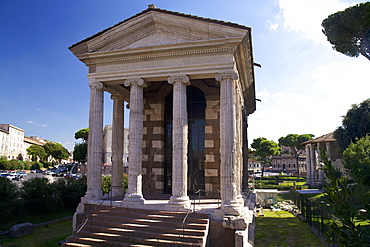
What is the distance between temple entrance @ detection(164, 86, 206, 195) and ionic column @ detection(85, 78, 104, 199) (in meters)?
4.15

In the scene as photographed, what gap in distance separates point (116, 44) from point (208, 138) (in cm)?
676

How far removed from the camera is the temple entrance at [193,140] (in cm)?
1448

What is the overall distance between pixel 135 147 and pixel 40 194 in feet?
25.3

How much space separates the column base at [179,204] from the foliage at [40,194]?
27.9 ft

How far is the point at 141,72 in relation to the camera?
12070mm

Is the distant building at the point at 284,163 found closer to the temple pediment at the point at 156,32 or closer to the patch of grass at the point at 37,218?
the patch of grass at the point at 37,218

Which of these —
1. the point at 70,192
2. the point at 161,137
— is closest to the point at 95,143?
the point at 161,137

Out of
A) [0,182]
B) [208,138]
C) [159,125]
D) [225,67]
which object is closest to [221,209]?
[208,138]

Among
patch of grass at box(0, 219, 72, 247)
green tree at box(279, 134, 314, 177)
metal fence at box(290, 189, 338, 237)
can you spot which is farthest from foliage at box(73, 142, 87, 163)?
metal fence at box(290, 189, 338, 237)

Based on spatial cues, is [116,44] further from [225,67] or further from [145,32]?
[225,67]

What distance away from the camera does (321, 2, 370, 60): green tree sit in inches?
754

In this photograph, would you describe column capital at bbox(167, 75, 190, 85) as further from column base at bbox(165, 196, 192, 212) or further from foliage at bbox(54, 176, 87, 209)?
foliage at bbox(54, 176, 87, 209)

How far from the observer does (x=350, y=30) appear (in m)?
20.1

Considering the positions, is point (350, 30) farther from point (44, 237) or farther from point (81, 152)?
point (81, 152)
